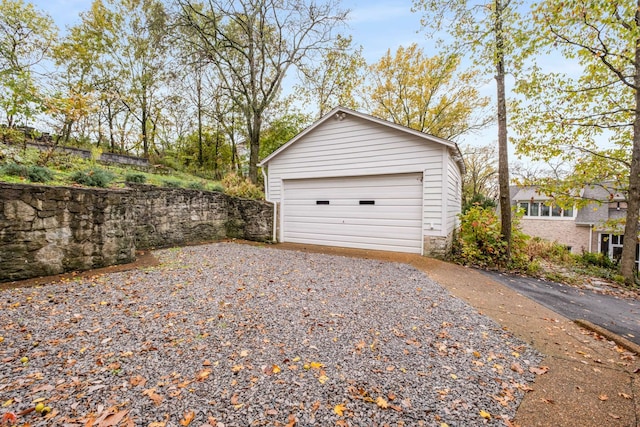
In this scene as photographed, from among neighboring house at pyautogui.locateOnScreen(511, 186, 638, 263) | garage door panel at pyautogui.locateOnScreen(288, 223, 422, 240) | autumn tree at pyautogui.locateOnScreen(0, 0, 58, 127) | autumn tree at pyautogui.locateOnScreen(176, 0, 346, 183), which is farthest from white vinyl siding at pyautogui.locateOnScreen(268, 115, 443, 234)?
neighboring house at pyautogui.locateOnScreen(511, 186, 638, 263)

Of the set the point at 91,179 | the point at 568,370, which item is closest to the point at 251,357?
the point at 568,370

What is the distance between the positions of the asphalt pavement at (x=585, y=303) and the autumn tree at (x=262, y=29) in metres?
9.85

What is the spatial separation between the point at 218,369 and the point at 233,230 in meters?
6.64

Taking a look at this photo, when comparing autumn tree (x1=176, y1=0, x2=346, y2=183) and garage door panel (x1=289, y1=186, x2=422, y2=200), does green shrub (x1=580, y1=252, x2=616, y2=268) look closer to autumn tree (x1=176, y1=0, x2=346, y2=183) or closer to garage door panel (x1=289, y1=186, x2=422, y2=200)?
garage door panel (x1=289, y1=186, x2=422, y2=200)

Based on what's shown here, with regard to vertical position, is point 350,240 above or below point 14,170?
below

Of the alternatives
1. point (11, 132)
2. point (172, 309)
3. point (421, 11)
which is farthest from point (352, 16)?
point (172, 309)

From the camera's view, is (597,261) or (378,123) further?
(597,261)

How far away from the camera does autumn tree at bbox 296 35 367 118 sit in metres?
13.4

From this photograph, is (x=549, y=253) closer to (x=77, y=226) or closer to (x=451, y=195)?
(x=451, y=195)

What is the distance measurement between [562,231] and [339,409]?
1982cm

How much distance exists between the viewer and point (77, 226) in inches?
172

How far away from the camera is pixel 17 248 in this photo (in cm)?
380

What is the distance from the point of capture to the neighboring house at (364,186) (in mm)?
6402

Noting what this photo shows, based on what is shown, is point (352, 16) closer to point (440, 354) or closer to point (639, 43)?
point (639, 43)
